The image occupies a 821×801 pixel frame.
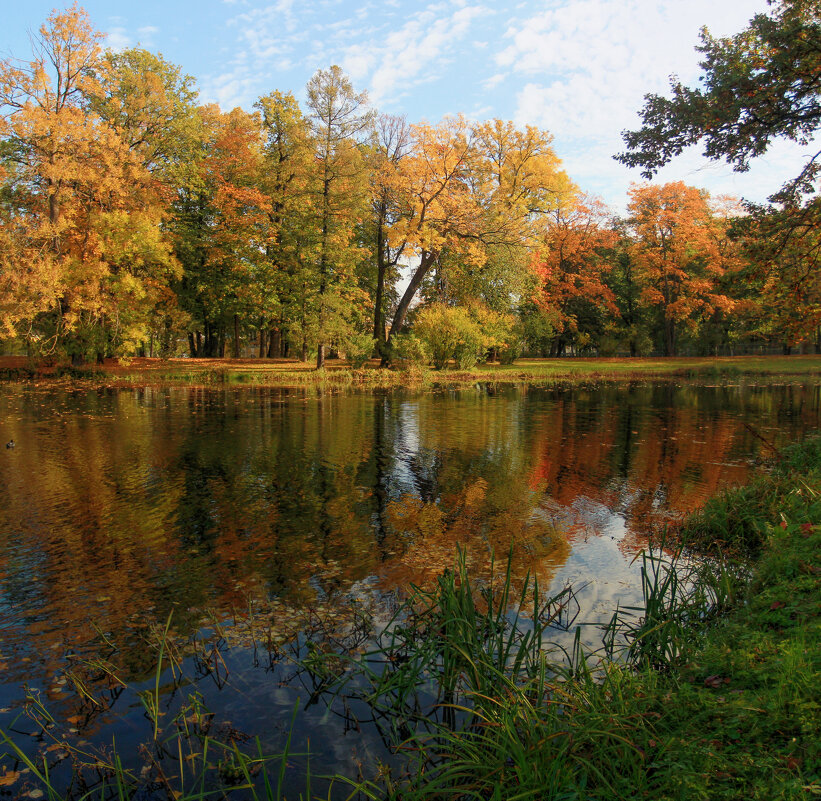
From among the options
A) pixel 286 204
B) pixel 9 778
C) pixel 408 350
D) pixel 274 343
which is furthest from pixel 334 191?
pixel 9 778

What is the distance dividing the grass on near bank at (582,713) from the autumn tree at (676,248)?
1777 inches

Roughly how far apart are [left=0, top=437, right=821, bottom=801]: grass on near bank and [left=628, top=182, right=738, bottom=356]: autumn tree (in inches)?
1777

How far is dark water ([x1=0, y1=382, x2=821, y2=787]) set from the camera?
4469 millimetres

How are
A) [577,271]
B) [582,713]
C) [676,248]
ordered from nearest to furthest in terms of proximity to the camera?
[582,713] < [676,248] < [577,271]

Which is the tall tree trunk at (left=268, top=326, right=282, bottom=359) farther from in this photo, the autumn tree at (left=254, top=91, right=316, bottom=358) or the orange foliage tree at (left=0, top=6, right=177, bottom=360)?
the orange foliage tree at (left=0, top=6, right=177, bottom=360)

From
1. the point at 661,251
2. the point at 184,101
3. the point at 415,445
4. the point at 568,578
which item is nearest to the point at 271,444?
the point at 415,445

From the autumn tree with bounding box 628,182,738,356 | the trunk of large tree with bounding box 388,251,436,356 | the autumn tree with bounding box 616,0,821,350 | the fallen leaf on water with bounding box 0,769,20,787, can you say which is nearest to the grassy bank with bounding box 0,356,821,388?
the trunk of large tree with bounding box 388,251,436,356

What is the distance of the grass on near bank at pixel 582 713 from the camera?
2.93 metres

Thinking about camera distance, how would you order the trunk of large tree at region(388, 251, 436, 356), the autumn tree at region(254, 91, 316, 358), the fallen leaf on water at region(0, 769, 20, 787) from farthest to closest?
the trunk of large tree at region(388, 251, 436, 356), the autumn tree at region(254, 91, 316, 358), the fallen leaf on water at region(0, 769, 20, 787)

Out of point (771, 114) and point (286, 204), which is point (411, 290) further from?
point (771, 114)

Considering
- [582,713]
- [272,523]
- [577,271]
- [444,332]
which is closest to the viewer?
[582,713]

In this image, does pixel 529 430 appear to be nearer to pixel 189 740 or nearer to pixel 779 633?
pixel 779 633

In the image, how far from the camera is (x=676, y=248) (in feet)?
152

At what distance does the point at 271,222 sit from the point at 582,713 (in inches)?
1507
